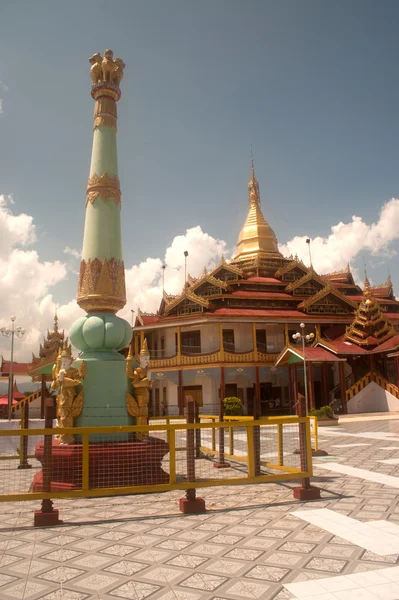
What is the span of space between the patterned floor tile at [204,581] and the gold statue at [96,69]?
10.2m

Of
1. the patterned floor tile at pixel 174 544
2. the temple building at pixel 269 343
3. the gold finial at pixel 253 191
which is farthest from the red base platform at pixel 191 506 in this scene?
the gold finial at pixel 253 191

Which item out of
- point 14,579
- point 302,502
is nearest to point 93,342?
point 302,502

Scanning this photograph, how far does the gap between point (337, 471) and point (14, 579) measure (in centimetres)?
Result: 707

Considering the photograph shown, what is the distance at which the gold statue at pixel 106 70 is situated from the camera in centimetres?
1084

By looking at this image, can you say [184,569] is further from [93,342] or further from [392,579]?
[93,342]

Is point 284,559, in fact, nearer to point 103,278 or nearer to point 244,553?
point 244,553

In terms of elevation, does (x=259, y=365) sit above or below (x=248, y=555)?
above

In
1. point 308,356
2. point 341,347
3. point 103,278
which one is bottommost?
point 308,356

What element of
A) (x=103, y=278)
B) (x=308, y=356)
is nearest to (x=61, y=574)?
(x=103, y=278)

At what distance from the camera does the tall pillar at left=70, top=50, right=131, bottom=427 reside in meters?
8.91

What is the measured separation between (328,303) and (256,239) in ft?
39.2

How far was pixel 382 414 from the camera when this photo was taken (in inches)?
1006

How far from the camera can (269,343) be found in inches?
1324

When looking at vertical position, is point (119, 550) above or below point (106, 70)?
below
